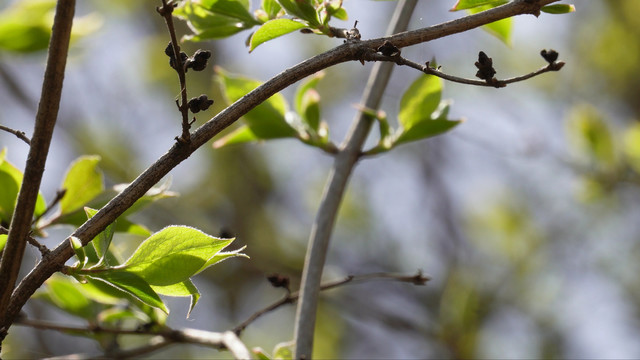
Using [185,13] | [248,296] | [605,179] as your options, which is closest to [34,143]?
[185,13]

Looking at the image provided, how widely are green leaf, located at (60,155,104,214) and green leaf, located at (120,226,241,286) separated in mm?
312

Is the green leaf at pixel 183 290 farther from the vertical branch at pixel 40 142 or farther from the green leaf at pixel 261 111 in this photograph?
the green leaf at pixel 261 111

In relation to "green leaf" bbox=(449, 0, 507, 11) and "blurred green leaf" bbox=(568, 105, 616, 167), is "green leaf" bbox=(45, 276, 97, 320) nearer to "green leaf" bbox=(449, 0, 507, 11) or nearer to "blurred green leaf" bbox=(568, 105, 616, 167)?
"green leaf" bbox=(449, 0, 507, 11)

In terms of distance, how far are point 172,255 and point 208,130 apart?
0.11 m

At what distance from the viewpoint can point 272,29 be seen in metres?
0.62

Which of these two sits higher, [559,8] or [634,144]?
[634,144]

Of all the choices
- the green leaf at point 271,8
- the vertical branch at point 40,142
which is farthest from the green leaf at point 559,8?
the vertical branch at point 40,142

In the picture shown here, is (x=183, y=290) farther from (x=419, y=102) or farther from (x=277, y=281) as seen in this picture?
(x=419, y=102)

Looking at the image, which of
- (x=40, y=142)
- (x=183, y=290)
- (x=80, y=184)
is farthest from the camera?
(x=80, y=184)

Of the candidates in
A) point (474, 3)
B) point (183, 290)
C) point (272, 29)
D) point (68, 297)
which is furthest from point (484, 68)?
point (68, 297)

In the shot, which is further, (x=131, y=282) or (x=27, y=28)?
(x=27, y=28)

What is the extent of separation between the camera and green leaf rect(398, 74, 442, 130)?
0.85m

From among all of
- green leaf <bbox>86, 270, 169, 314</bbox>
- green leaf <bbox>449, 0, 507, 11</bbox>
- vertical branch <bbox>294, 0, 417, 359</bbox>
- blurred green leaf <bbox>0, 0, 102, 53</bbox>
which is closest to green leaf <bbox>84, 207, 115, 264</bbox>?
green leaf <bbox>86, 270, 169, 314</bbox>

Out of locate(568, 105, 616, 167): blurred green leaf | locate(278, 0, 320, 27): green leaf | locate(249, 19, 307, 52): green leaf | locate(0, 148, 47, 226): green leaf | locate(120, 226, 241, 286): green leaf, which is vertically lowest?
locate(120, 226, 241, 286): green leaf
